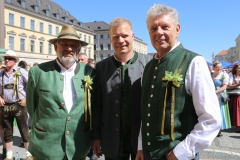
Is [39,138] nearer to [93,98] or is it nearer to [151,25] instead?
[93,98]

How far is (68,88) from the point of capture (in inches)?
109

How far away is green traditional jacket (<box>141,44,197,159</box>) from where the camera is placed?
189cm

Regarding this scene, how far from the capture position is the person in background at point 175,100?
70.8 inches

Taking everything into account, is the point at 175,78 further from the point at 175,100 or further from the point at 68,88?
the point at 68,88

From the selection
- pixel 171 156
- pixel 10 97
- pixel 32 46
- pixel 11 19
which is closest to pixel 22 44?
pixel 32 46

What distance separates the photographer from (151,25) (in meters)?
2.03

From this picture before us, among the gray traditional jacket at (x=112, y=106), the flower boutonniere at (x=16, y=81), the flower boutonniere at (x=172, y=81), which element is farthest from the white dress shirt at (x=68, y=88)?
the flower boutonniere at (x=16, y=81)

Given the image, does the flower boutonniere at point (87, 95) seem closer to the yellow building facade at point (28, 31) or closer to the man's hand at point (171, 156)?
the man's hand at point (171, 156)

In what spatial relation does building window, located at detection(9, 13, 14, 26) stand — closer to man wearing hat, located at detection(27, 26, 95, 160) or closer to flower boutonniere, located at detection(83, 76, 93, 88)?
man wearing hat, located at detection(27, 26, 95, 160)

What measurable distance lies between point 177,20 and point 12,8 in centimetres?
4360

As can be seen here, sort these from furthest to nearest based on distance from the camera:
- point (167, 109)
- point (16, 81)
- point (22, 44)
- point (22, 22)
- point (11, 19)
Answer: point (22, 44) → point (22, 22) → point (11, 19) → point (16, 81) → point (167, 109)

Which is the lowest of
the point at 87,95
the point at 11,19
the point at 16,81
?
the point at 87,95

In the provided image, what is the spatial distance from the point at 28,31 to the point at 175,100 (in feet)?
153

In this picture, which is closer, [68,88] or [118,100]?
[118,100]
